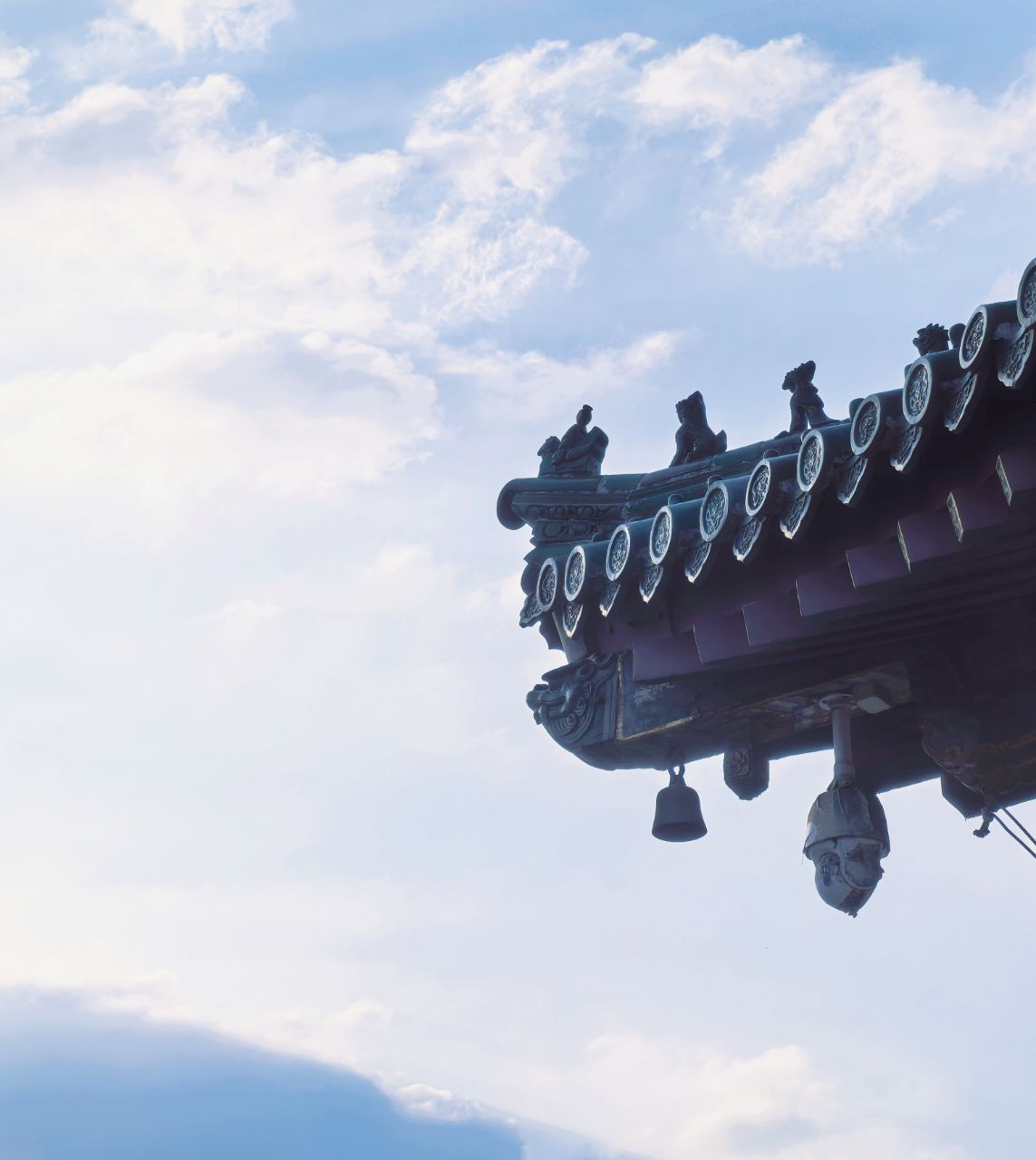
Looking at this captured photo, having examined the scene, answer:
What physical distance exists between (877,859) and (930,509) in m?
2.24

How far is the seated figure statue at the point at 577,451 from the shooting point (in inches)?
496

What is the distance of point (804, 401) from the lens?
1124cm

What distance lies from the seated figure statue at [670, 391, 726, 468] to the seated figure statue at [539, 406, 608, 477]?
648mm

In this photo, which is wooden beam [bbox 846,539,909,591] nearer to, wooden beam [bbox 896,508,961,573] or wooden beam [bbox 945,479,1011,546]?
wooden beam [bbox 896,508,961,573]

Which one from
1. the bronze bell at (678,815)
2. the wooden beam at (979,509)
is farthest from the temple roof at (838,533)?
the bronze bell at (678,815)

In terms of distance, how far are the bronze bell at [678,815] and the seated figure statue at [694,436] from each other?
7.95 ft

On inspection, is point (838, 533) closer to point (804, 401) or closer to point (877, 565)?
point (877, 565)

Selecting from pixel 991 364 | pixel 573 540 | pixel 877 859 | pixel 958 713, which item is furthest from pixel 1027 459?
pixel 573 540

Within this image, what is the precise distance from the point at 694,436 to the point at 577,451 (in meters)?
0.93

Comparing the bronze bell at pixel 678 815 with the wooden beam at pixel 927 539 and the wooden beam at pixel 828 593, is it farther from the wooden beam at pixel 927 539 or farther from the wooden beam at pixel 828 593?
the wooden beam at pixel 927 539

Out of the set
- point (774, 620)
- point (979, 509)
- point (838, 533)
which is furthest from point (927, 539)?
point (774, 620)

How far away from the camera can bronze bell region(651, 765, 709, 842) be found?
35.6 feet

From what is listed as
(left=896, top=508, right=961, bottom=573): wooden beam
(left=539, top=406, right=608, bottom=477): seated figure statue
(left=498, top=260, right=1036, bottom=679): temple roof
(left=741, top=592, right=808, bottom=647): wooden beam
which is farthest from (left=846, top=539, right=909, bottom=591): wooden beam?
(left=539, top=406, right=608, bottom=477): seated figure statue

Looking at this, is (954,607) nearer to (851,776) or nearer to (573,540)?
(851,776)
